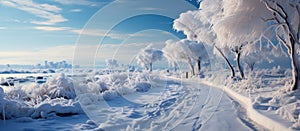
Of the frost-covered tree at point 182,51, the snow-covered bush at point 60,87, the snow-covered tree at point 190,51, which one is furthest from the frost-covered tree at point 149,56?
the snow-covered bush at point 60,87

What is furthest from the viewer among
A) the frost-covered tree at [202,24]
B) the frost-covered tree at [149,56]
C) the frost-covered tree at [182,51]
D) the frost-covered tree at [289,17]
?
the frost-covered tree at [149,56]

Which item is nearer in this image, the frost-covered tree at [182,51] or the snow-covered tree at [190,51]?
the snow-covered tree at [190,51]

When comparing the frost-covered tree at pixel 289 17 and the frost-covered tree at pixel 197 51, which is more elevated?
the frost-covered tree at pixel 197 51

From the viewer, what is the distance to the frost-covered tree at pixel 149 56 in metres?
73.4

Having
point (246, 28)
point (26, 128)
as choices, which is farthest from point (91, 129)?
point (246, 28)

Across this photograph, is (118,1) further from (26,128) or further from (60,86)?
(26,128)

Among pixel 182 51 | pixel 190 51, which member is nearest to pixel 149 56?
pixel 182 51

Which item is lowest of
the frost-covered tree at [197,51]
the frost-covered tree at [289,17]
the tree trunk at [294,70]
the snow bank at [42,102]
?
the snow bank at [42,102]

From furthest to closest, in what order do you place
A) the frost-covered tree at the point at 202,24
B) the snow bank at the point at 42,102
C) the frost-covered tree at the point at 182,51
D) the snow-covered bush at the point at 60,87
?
the frost-covered tree at the point at 182,51 < the frost-covered tree at the point at 202,24 < the snow-covered bush at the point at 60,87 < the snow bank at the point at 42,102

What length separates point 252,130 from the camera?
591 centimetres

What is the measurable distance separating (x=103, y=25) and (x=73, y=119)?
5.22 metres

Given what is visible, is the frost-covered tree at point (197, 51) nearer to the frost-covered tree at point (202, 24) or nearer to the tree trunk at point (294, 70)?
the frost-covered tree at point (202, 24)

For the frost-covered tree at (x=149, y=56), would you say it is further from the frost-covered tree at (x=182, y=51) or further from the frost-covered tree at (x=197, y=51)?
the frost-covered tree at (x=197, y=51)

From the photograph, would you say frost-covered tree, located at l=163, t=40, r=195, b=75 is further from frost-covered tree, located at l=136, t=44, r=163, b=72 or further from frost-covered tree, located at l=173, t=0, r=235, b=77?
frost-covered tree, located at l=136, t=44, r=163, b=72
